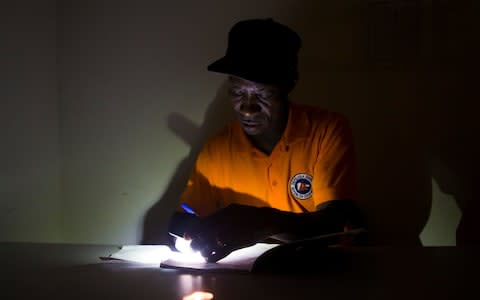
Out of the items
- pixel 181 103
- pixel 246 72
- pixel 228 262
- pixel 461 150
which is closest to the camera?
pixel 228 262

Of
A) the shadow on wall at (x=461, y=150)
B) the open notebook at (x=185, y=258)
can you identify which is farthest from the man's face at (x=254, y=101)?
the shadow on wall at (x=461, y=150)

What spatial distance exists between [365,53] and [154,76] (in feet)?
2.28

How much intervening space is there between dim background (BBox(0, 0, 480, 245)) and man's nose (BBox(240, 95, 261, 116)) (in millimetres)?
349

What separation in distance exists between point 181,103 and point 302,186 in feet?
1.80

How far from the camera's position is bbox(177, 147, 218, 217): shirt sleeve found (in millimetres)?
1333

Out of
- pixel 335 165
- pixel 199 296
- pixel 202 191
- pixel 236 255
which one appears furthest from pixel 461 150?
pixel 199 296

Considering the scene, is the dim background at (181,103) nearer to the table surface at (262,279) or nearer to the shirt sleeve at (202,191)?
the shirt sleeve at (202,191)

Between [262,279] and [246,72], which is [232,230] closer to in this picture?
[262,279]

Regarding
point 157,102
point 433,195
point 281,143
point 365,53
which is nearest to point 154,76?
point 157,102

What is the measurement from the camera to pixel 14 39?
134 cm

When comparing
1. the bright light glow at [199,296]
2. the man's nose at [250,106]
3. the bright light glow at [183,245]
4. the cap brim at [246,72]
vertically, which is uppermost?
the cap brim at [246,72]

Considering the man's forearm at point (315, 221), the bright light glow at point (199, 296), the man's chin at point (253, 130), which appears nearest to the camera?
the bright light glow at point (199, 296)

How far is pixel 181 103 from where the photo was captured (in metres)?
1.59

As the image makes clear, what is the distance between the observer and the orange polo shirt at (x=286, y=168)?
119 cm
